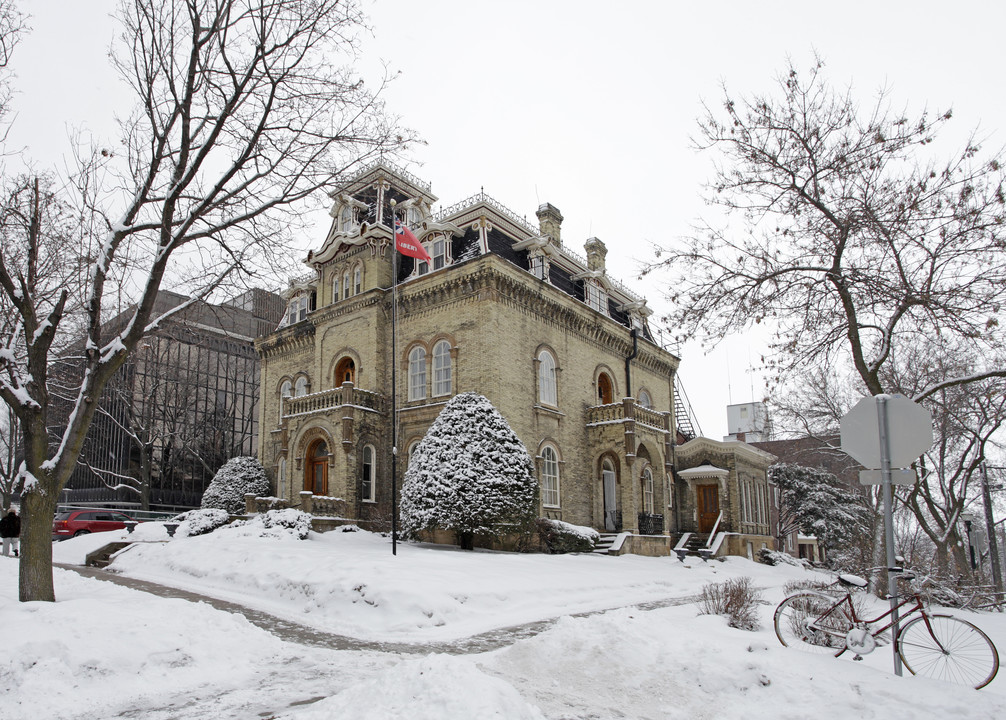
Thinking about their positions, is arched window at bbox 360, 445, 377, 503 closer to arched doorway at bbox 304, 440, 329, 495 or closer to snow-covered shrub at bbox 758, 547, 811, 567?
arched doorway at bbox 304, 440, 329, 495

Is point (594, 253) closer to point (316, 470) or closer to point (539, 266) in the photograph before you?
point (539, 266)

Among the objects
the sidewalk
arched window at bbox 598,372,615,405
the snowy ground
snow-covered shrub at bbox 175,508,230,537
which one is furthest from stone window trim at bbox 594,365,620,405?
the snowy ground

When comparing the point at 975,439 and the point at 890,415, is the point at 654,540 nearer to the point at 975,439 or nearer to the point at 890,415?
the point at 975,439

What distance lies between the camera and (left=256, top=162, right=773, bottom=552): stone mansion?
2464cm

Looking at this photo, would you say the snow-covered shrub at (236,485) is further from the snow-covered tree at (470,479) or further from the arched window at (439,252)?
the arched window at (439,252)

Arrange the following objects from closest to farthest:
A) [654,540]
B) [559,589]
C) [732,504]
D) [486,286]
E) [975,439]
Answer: [559,589]
[975,439]
[486,286]
[654,540]
[732,504]

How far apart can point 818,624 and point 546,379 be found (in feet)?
61.4

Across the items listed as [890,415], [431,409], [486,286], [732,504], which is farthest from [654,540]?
[890,415]

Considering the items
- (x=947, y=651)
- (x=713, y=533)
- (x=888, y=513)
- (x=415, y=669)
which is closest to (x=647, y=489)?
(x=713, y=533)

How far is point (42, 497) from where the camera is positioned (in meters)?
10.4

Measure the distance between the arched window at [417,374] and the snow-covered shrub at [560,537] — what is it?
672 cm

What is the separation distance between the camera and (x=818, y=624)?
8102 millimetres

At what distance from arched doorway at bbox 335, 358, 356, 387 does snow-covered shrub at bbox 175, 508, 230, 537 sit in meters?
7.07

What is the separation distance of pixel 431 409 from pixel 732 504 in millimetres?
15367
